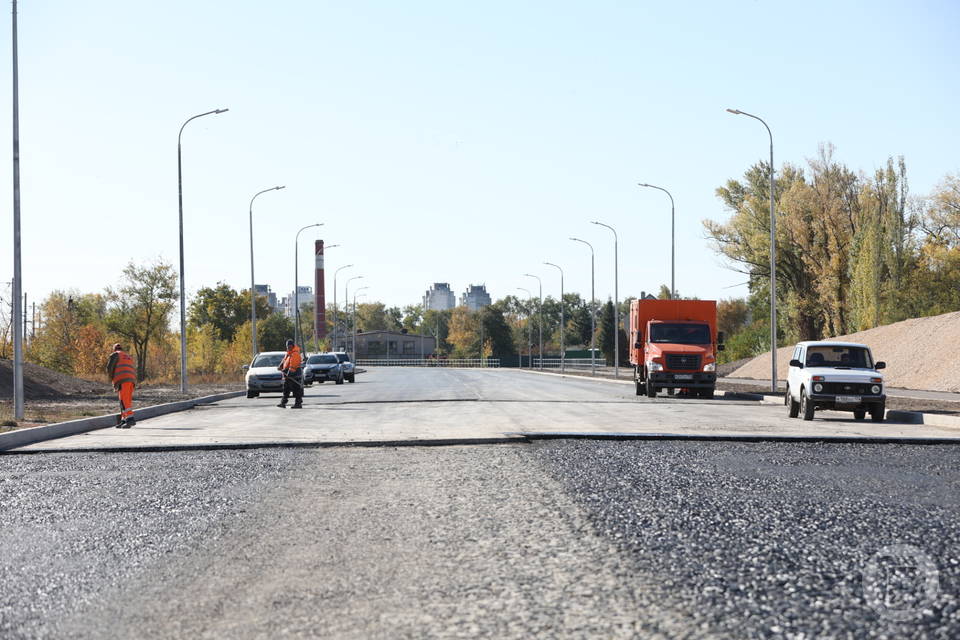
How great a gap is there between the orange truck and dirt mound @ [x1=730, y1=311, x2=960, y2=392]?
7454mm

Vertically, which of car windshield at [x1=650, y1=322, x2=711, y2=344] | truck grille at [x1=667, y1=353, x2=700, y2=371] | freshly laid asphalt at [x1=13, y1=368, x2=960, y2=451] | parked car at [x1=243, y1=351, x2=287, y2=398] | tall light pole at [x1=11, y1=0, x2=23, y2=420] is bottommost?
freshly laid asphalt at [x1=13, y1=368, x2=960, y2=451]

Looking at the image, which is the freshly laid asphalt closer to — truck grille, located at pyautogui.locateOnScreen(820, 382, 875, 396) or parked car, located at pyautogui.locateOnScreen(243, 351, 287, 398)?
truck grille, located at pyautogui.locateOnScreen(820, 382, 875, 396)

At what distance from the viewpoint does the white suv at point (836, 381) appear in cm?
2148

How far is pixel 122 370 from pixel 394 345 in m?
161

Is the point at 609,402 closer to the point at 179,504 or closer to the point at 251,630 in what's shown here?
the point at 179,504

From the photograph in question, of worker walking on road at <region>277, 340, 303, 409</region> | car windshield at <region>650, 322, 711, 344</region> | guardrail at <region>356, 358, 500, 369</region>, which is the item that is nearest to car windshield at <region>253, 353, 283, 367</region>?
worker walking on road at <region>277, 340, 303, 409</region>

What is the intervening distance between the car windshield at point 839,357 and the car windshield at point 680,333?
999cm

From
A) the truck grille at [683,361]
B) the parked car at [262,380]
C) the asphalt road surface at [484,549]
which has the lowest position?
the asphalt road surface at [484,549]

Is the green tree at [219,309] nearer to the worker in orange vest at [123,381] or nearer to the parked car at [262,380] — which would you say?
the parked car at [262,380]

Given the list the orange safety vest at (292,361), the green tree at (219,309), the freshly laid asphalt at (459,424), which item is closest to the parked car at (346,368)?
the freshly laid asphalt at (459,424)

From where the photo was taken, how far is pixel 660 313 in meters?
33.6

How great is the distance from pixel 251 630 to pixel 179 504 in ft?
16.4

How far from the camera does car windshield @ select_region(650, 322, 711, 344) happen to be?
→ 1284 inches

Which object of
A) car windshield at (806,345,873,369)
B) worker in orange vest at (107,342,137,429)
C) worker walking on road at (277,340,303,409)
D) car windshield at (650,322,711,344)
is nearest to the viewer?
worker in orange vest at (107,342,137,429)
